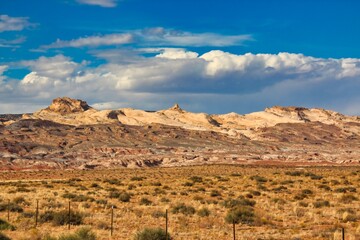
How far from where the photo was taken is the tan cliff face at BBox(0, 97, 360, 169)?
109125 millimetres

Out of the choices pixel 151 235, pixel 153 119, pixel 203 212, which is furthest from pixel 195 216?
pixel 153 119

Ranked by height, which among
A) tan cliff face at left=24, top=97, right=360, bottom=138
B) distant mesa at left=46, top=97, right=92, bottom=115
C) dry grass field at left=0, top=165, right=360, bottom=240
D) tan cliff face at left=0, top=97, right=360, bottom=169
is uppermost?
distant mesa at left=46, top=97, right=92, bottom=115

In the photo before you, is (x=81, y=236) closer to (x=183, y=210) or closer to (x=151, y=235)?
(x=151, y=235)

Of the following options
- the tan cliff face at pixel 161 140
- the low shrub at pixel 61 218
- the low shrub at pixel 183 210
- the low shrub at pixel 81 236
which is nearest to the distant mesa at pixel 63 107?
the tan cliff face at pixel 161 140

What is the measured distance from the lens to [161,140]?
13925 centimetres

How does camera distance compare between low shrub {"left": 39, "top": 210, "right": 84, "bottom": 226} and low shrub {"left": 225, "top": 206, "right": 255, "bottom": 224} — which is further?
low shrub {"left": 225, "top": 206, "right": 255, "bottom": 224}

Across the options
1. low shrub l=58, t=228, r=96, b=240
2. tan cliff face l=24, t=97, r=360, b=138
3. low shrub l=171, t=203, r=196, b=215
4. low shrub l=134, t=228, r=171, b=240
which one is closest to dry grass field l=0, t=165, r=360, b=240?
low shrub l=171, t=203, r=196, b=215

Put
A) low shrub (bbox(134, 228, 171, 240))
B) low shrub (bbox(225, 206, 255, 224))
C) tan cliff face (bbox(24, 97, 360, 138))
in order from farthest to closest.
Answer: tan cliff face (bbox(24, 97, 360, 138)), low shrub (bbox(225, 206, 255, 224)), low shrub (bbox(134, 228, 171, 240))

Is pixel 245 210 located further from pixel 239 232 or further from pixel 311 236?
pixel 311 236

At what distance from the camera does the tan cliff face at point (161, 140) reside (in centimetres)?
10912

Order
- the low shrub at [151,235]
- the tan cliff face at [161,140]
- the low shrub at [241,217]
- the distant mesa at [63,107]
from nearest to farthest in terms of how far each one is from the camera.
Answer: the low shrub at [151,235]
the low shrub at [241,217]
the tan cliff face at [161,140]
the distant mesa at [63,107]

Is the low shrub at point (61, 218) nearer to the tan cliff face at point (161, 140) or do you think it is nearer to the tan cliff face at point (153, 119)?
the tan cliff face at point (161, 140)

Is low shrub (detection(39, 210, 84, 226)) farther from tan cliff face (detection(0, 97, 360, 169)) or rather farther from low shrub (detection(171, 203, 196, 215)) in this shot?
tan cliff face (detection(0, 97, 360, 169))

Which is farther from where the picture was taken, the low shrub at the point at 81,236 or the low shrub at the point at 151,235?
the low shrub at the point at 151,235
